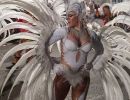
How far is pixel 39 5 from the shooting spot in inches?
175

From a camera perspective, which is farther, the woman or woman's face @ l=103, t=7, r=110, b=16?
woman's face @ l=103, t=7, r=110, b=16

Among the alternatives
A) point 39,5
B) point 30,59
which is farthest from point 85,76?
point 39,5

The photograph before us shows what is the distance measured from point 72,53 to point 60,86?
1.23 ft

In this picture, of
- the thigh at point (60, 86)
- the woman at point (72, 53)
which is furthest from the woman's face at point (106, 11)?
the thigh at point (60, 86)

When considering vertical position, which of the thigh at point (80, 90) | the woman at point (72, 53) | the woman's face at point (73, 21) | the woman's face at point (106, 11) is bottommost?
the woman's face at point (106, 11)

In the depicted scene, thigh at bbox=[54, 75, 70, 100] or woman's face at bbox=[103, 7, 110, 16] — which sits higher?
thigh at bbox=[54, 75, 70, 100]

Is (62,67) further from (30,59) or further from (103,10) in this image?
(103,10)

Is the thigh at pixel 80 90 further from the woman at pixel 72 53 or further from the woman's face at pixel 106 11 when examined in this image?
the woman's face at pixel 106 11

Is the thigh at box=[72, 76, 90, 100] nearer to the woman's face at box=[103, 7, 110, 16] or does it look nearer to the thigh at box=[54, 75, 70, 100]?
the thigh at box=[54, 75, 70, 100]

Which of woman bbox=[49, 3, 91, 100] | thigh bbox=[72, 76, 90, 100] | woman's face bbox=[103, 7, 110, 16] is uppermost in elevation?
woman bbox=[49, 3, 91, 100]

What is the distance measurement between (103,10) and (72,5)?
193 inches

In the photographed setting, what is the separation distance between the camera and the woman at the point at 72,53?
446 centimetres

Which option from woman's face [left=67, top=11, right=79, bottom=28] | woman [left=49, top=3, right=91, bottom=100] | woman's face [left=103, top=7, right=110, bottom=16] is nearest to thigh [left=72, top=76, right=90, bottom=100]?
woman [left=49, top=3, right=91, bottom=100]

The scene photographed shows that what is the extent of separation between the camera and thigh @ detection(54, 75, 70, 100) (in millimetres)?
4484
